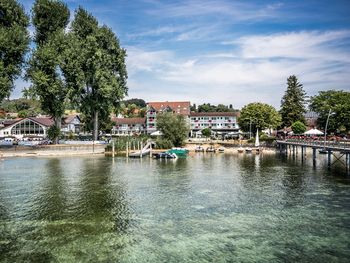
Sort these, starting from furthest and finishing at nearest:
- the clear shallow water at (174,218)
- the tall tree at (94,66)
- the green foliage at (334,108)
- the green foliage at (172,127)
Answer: the green foliage at (172,127) < the green foliage at (334,108) < the tall tree at (94,66) < the clear shallow water at (174,218)

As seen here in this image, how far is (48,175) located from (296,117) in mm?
84321

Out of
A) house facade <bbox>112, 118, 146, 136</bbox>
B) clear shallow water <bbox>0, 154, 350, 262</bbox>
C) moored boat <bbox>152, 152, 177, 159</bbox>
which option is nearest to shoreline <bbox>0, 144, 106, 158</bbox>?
moored boat <bbox>152, 152, 177, 159</bbox>

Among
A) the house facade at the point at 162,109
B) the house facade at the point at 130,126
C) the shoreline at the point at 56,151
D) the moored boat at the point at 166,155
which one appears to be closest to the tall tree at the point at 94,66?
the shoreline at the point at 56,151

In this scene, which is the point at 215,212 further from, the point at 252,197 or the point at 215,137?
the point at 215,137

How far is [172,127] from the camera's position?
281 ft

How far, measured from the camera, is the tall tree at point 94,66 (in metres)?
69.6

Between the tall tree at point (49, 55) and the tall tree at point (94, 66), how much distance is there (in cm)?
223

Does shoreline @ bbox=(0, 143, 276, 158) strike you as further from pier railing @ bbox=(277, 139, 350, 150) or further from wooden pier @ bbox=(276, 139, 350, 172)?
wooden pier @ bbox=(276, 139, 350, 172)

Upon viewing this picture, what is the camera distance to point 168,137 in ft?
282

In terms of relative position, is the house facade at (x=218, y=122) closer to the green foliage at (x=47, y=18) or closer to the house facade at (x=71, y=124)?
the house facade at (x=71, y=124)

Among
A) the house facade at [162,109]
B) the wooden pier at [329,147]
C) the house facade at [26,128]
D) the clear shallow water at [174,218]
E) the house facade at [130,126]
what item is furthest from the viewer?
the house facade at [130,126]

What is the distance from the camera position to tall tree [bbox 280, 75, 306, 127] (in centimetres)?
10406

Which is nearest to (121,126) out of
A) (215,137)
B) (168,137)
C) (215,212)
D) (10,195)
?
(215,137)

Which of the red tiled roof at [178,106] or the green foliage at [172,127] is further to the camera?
the red tiled roof at [178,106]
